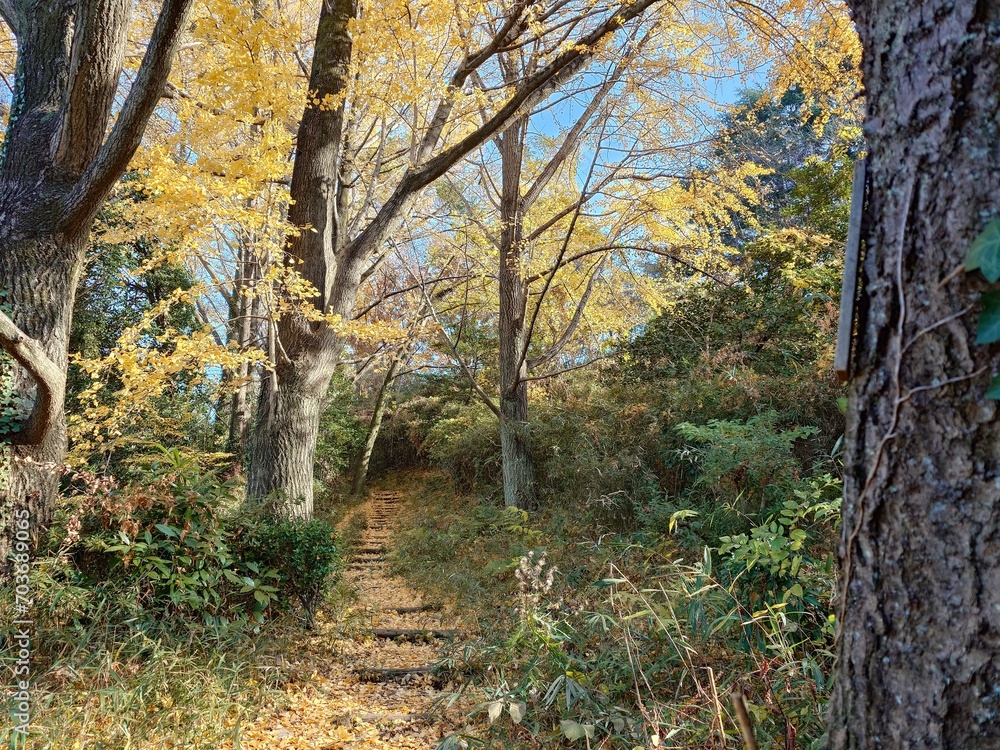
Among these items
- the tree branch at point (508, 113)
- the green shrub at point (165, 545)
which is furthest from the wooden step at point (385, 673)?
the tree branch at point (508, 113)

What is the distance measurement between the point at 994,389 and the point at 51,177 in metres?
5.36

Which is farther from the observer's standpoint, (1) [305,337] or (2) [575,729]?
(1) [305,337]

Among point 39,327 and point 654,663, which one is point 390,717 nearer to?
point 654,663

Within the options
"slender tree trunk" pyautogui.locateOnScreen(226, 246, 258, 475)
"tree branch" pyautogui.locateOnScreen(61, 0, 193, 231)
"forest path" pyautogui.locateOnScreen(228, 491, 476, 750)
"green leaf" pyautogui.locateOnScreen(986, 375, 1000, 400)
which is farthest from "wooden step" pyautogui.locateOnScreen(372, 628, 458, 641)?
"slender tree trunk" pyautogui.locateOnScreen(226, 246, 258, 475)

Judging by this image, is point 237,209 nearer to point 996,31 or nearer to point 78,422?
point 78,422

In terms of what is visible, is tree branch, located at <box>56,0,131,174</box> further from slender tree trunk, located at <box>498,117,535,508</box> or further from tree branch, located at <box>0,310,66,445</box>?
slender tree trunk, located at <box>498,117,535,508</box>

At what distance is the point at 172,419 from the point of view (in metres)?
8.20

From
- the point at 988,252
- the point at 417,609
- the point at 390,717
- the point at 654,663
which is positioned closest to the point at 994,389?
the point at 988,252

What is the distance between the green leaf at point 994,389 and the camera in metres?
0.92

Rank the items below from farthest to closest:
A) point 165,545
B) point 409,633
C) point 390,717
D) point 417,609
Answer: point 417,609
point 409,633
point 165,545
point 390,717

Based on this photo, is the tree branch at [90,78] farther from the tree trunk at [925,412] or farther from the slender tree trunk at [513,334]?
the tree trunk at [925,412]

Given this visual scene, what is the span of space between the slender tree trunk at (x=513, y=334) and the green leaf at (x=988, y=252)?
6.73 m

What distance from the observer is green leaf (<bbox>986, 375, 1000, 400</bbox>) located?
0.92 metres

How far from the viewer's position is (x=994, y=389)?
3.05ft
